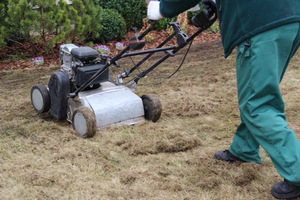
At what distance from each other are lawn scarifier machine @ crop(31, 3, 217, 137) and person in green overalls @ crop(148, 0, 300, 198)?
1044mm

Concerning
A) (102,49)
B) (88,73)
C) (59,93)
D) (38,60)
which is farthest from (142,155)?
(102,49)

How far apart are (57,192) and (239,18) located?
1467mm

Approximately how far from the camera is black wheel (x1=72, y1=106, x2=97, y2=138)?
124 inches

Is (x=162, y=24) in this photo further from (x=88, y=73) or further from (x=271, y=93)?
(x=271, y=93)

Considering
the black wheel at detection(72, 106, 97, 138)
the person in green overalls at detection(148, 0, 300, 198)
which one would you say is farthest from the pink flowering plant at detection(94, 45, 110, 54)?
the person in green overalls at detection(148, 0, 300, 198)

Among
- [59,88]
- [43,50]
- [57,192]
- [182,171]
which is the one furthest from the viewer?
[43,50]

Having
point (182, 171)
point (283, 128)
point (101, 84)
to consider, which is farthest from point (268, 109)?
point (101, 84)

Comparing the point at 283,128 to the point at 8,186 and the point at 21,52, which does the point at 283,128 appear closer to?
the point at 8,186

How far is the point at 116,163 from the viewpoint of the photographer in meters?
2.81

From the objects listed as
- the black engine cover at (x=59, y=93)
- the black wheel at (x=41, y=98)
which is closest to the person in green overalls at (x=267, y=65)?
the black engine cover at (x=59, y=93)

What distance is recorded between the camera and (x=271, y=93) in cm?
212

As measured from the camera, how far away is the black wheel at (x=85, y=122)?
3156 millimetres

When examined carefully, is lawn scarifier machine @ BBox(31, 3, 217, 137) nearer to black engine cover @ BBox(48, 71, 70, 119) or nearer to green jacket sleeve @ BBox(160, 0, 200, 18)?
black engine cover @ BBox(48, 71, 70, 119)

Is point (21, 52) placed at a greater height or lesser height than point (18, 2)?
lesser
